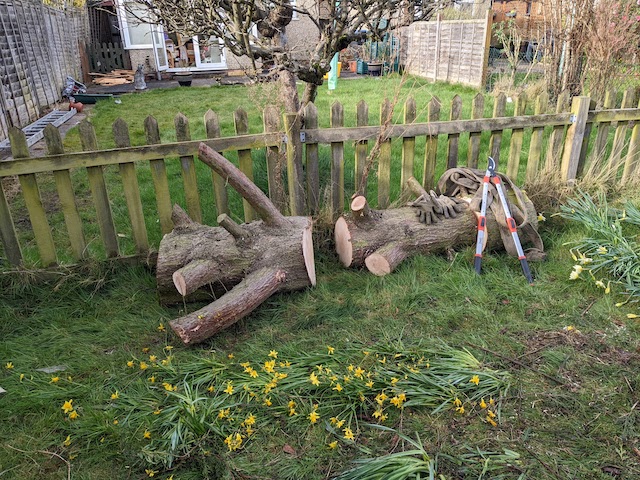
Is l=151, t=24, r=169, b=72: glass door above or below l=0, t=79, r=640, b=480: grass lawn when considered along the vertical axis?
above

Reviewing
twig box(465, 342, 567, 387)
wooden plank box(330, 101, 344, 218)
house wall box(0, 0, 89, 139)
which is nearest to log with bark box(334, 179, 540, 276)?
wooden plank box(330, 101, 344, 218)

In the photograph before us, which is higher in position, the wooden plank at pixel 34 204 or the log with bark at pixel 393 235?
the wooden plank at pixel 34 204

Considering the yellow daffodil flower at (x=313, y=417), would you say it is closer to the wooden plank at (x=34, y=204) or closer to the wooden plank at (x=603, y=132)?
the wooden plank at (x=34, y=204)

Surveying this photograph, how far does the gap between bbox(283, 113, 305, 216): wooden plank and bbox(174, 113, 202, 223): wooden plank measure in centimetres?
79

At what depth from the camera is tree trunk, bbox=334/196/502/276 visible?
13.1ft

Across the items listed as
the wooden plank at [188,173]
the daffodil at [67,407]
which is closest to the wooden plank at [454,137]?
the wooden plank at [188,173]

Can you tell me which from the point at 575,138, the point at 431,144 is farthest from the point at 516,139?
the point at 431,144

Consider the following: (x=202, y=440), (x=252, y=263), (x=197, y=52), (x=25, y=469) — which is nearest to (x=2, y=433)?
(x=25, y=469)

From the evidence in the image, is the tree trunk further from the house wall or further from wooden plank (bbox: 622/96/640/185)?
the house wall

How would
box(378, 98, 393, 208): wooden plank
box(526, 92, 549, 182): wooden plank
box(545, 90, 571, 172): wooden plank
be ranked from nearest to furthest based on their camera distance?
1. box(378, 98, 393, 208): wooden plank
2. box(526, 92, 549, 182): wooden plank
3. box(545, 90, 571, 172): wooden plank

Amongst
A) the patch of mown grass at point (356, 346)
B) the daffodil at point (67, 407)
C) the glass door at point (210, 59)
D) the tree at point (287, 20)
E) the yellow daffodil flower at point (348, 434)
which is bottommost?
the patch of mown grass at point (356, 346)

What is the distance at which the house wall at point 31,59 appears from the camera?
30.9 ft

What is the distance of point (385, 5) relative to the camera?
424 centimetres

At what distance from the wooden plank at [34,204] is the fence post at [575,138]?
195 inches
